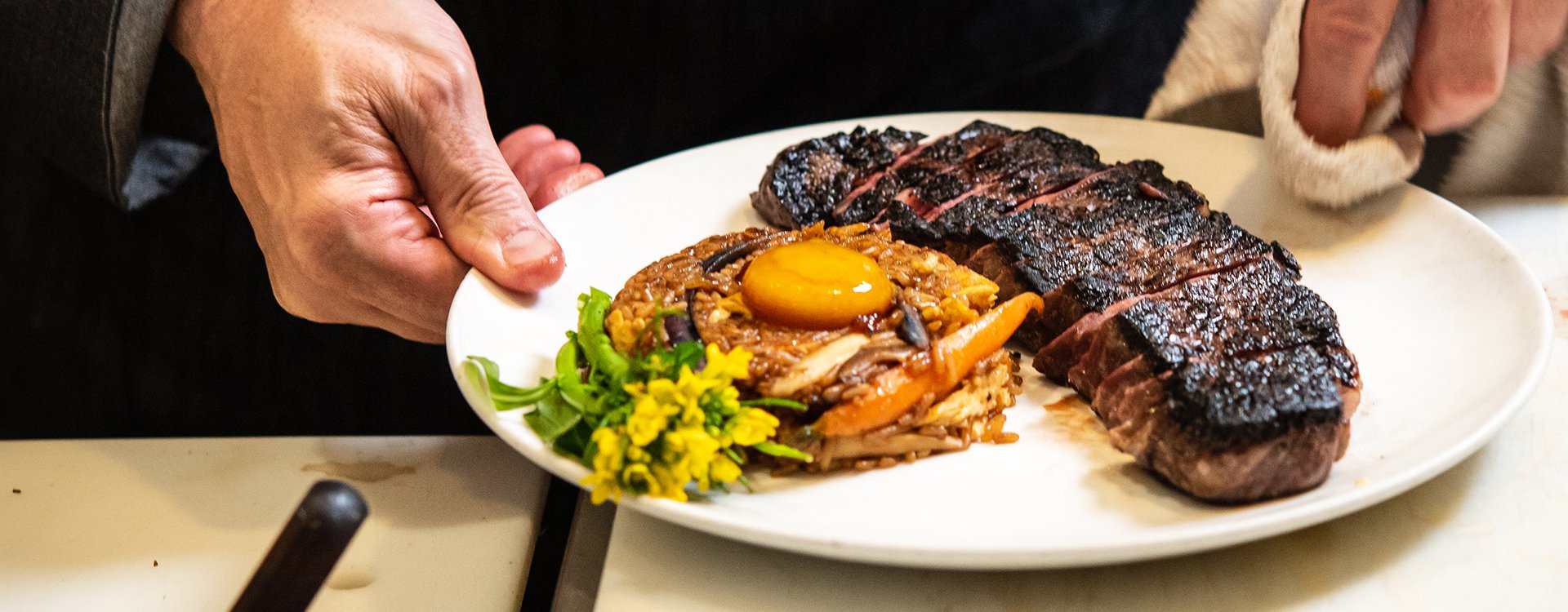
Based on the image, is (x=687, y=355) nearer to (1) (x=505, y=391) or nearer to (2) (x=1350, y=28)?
(1) (x=505, y=391)

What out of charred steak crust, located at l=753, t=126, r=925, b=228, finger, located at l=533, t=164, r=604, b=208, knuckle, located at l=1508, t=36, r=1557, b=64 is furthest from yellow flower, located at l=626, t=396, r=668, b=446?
knuckle, located at l=1508, t=36, r=1557, b=64

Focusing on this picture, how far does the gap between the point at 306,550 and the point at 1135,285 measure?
2096mm

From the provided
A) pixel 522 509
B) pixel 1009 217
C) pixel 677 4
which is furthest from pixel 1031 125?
pixel 522 509

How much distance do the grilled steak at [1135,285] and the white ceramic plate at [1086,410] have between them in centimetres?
10

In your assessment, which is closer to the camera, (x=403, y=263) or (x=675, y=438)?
(x=675, y=438)

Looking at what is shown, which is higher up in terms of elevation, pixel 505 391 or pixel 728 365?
pixel 728 365

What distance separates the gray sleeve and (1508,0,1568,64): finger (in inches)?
157

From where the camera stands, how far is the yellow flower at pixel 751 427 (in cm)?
205

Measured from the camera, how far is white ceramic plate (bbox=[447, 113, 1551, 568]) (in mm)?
1901

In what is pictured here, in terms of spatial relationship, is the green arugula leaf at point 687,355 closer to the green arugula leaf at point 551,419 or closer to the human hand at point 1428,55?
the green arugula leaf at point 551,419

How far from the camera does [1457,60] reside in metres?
2.93

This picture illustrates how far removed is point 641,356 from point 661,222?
1069mm

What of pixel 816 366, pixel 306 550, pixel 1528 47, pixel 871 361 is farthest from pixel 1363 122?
pixel 306 550

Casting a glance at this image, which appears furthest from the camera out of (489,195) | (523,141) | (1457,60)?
(523,141)
